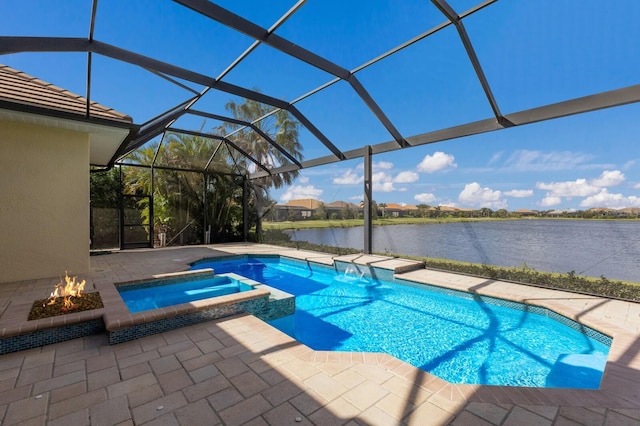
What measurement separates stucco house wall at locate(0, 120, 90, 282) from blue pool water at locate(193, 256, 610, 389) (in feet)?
16.4

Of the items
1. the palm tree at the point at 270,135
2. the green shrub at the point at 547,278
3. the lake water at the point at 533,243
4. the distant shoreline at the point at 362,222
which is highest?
the palm tree at the point at 270,135

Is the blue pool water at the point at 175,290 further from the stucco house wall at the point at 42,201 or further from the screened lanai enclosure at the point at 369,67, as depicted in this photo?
the screened lanai enclosure at the point at 369,67

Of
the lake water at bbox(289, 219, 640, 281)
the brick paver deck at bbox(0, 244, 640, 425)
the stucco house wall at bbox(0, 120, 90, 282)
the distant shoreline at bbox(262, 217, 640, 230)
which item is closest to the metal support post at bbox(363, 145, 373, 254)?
the distant shoreline at bbox(262, 217, 640, 230)

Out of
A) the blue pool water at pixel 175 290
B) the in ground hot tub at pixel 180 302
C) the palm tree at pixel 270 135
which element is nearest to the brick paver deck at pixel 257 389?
the in ground hot tub at pixel 180 302

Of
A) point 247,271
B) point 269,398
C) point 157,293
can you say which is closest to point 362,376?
point 269,398

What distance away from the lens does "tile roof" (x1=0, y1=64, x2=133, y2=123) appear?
5098 millimetres

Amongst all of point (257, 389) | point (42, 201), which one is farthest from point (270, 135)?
point (257, 389)

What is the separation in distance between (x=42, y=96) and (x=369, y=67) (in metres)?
6.44

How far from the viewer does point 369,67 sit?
20.6 ft

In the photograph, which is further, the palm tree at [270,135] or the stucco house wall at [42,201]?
the palm tree at [270,135]

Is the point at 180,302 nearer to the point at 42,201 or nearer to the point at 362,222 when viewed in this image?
the point at 42,201

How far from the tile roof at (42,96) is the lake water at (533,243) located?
761 cm

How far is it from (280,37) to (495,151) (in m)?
5.98

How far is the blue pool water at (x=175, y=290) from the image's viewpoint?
18.9 feet
